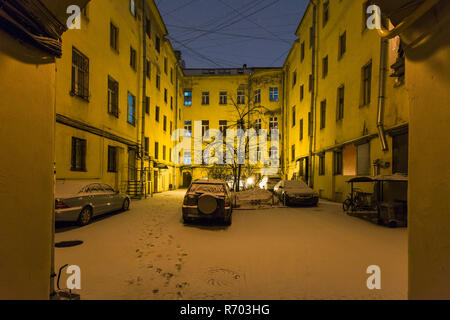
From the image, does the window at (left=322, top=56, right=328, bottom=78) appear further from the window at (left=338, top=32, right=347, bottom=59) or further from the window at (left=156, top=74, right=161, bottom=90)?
the window at (left=156, top=74, right=161, bottom=90)

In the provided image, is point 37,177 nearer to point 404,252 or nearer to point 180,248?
point 180,248

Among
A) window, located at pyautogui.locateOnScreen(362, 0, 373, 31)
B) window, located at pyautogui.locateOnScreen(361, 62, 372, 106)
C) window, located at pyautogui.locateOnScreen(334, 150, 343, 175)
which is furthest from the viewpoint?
window, located at pyautogui.locateOnScreen(334, 150, 343, 175)

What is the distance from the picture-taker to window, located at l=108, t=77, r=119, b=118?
49.8 ft

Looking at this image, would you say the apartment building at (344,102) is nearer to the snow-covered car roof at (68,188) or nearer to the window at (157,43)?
the snow-covered car roof at (68,188)

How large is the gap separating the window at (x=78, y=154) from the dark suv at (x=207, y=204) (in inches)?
250

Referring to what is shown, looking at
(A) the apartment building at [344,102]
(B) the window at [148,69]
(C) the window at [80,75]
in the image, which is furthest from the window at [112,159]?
(A) the apartment building at [344,102]

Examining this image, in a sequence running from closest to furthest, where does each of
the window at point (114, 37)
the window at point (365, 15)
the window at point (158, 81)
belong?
the window at point (365, 15) < the window at point (114, 37) < the window at point (158, 81)

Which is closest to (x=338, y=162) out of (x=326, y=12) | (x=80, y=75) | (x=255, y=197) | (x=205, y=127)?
(x=255, y=197)

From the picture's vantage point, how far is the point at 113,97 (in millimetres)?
15773

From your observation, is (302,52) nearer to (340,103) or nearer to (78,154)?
(340,103)

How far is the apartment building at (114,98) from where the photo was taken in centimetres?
1109

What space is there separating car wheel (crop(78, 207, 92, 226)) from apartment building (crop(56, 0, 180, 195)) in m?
2.64

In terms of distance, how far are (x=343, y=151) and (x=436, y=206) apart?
47.8ft

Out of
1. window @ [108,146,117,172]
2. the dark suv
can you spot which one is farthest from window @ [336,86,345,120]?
window @ [108,146,117,172]
